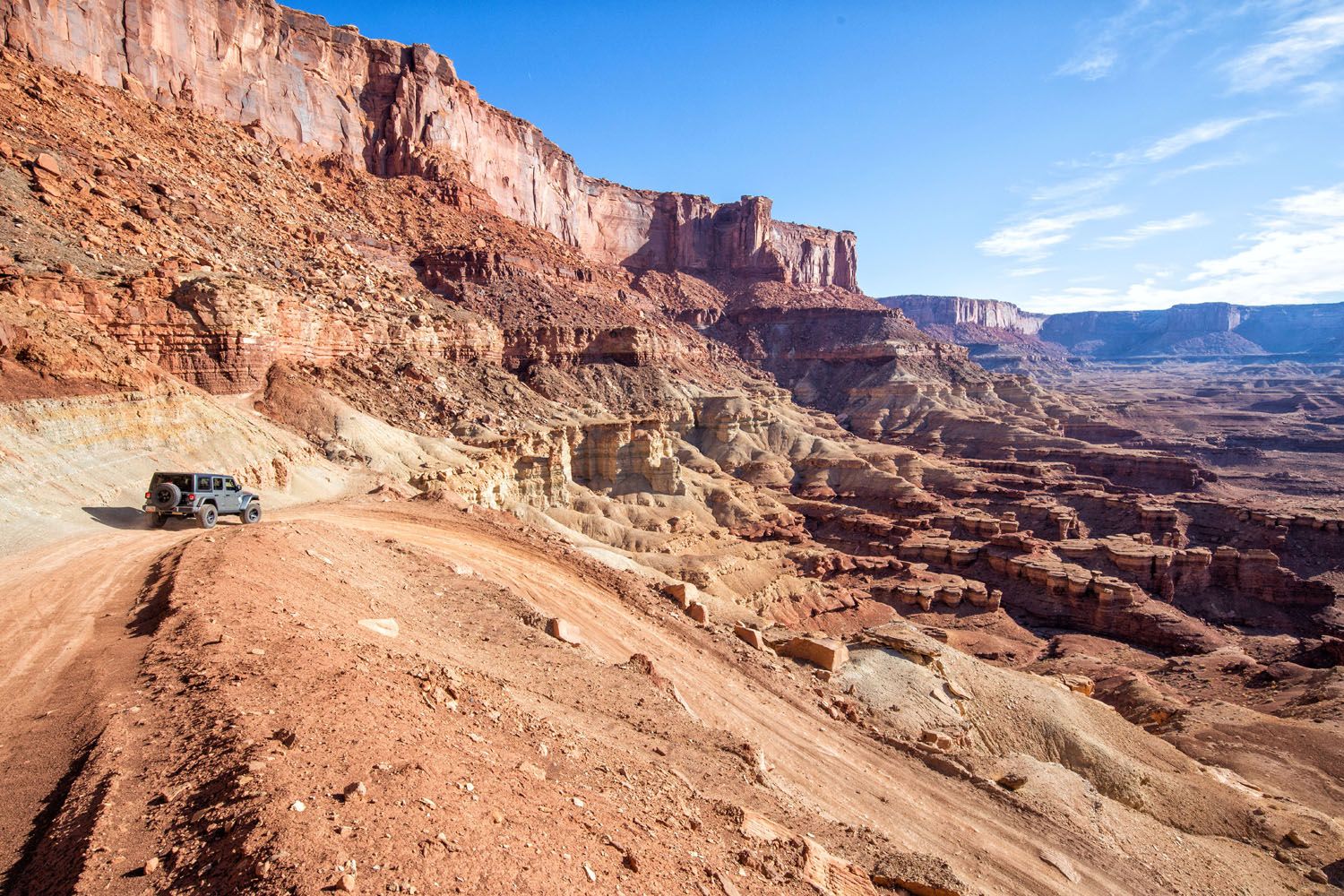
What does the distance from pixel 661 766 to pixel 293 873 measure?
17.1 feet

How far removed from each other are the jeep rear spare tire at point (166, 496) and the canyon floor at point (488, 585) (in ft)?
2.37

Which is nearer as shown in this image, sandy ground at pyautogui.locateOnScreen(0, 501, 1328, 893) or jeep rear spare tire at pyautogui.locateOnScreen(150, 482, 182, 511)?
sandy ground at pyautogui.locateOnScreen(0, 501, 1328, 893)

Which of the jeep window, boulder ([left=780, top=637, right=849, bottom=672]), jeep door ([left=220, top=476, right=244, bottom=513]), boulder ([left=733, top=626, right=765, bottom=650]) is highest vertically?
the jeep window

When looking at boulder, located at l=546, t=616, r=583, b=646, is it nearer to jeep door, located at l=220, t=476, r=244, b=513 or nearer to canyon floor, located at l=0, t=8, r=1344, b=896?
canyon floor, located at l=0, t=8, r=1344, b=896

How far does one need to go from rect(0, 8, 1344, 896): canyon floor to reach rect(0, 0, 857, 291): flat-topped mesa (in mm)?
375

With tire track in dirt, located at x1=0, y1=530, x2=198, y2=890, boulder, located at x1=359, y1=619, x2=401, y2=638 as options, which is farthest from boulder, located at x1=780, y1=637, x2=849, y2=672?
tire track in dirt, located at x1=0, y1=530, x2=198, y2=890

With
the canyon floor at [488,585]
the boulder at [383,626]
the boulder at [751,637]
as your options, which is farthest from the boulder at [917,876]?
the boulder at [751,637]

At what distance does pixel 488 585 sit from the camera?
1518cm

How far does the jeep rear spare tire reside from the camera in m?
15.6

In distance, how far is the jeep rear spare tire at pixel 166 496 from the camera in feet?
51.1

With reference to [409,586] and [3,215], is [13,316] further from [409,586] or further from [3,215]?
[409,586]

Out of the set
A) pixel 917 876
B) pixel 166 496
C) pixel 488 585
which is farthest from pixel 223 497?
pixel 917 876

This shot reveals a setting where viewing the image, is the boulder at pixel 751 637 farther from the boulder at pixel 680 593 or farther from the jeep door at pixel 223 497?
the jeep door at pixel 223 497

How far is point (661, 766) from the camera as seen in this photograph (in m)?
8.76
